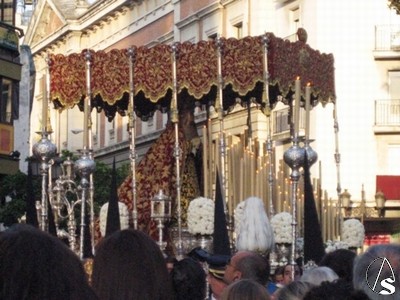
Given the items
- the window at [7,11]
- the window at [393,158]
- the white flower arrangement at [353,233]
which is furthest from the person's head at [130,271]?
the window at [7,11]

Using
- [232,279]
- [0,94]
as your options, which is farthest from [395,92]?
[232,279]

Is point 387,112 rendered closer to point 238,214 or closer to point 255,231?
point 238,214

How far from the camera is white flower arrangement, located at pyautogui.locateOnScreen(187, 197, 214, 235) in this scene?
13.3 m

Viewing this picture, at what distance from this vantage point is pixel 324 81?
15.9 m

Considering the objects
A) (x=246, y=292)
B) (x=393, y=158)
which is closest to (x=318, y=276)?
(x=246, y=292)

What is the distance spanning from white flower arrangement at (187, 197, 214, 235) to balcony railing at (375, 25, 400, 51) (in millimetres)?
22421

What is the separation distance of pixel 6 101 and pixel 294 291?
30.7 m

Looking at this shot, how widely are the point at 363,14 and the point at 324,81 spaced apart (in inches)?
783

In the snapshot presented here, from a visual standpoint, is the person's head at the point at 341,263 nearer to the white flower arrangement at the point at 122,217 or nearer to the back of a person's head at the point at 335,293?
the back of a person's head at the point at 335,293

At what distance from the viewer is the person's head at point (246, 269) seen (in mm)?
7551

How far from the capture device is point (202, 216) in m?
13.3

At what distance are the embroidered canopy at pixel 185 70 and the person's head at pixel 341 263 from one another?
259 inches

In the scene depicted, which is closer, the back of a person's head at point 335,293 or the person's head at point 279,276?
the back of a person's head at point 335,293

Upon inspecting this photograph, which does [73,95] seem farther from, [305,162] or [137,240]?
[137,240]
